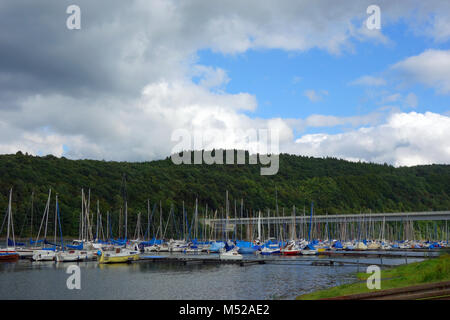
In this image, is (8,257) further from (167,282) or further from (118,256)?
(167,282)

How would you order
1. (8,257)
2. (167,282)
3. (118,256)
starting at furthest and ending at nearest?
1. (8,257)
2. (118,256)
3. (167,282)

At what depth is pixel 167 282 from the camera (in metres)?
54.0

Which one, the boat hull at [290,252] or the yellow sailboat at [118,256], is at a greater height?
the yellow sailboat at [118,256]

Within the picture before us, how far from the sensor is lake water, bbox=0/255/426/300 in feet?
143

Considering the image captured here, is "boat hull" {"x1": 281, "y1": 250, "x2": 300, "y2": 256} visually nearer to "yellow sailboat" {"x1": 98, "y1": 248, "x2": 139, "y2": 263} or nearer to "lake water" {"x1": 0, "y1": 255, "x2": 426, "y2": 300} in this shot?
"lake water" {"x1": 0, "y1": 255, "x2": 426, "y2": 300}

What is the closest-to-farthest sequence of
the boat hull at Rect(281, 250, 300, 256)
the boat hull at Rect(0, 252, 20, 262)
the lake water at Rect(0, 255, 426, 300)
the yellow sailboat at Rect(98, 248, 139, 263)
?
the lake water at Rect(0, 255, 426, 300)
the yellow sailboat at Rect(98, 248, 139, 263)
the boat hull at Rect(0, 252, 20, 262)
the boat hull at Rect(281, 250, 300, 256)

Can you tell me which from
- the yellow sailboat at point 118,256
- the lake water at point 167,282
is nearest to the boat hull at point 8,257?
the lake water at point 167,282

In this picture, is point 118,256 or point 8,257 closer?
point 118,256

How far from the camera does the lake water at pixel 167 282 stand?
143ft

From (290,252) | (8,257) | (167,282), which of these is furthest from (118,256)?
(290,252)

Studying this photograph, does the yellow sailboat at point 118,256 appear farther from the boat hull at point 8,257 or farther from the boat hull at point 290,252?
the boat hull at point 290,252

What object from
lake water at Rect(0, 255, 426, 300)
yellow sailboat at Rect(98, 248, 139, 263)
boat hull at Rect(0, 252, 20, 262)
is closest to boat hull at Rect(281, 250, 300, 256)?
lake water at Rect(0, 255, 426, 300)

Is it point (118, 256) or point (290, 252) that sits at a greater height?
point (118, 256)
